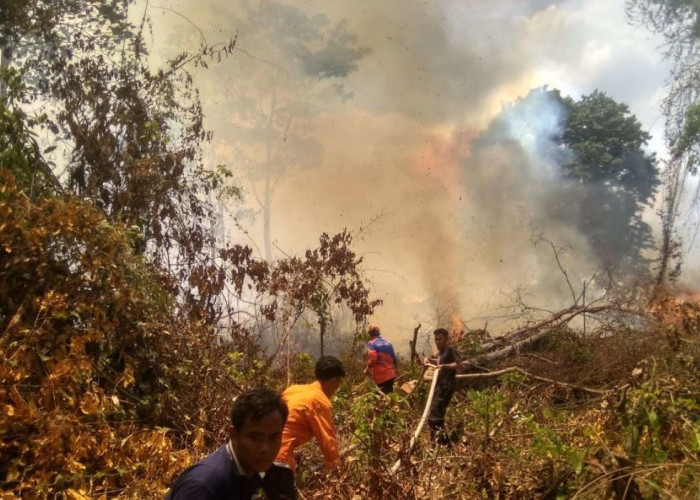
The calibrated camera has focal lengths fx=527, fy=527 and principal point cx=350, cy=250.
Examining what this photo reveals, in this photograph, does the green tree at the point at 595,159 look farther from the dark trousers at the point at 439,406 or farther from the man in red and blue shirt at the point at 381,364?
the dark trousers at the point at 439,406

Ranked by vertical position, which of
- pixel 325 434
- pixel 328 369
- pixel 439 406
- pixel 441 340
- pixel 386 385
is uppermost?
pixel 441 340

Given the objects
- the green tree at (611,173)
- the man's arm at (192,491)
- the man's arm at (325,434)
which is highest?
the green tree at (611,173)

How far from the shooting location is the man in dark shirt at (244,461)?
5.06ft

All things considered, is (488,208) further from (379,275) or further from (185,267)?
(185,267)

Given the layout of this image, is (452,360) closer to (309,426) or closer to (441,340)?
(441,340)

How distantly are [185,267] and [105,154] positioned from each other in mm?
2142

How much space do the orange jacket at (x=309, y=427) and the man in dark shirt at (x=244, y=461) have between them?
101 centimetres

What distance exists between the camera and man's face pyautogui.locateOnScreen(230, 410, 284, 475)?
67.1 inches

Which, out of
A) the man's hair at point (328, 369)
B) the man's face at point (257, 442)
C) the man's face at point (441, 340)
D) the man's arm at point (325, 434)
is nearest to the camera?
the man's face at point (257, 442)

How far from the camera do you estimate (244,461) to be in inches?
66.9

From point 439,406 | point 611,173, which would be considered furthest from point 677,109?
point 439,406

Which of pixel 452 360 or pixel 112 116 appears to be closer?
pixel 452 360

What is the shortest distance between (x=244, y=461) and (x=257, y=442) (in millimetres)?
69

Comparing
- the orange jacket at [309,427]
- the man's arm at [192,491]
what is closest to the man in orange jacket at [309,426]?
the orange jacket at [309,427]
